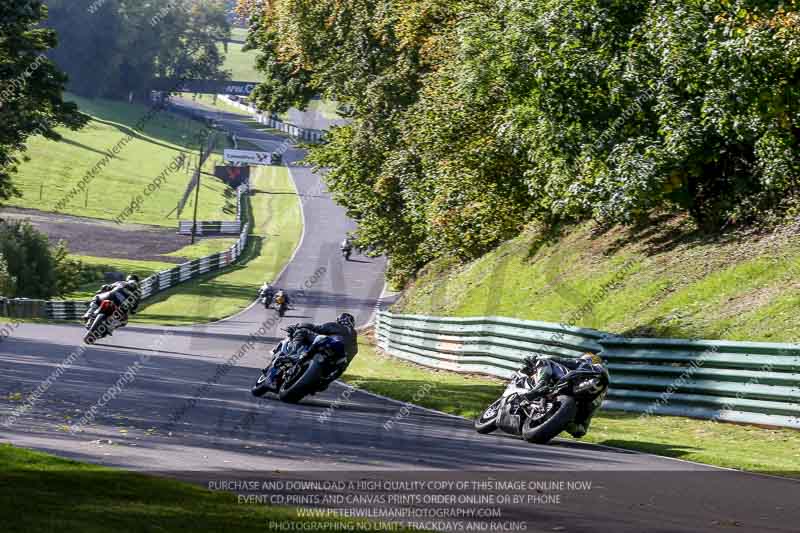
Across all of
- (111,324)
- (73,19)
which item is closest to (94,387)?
(111,324)

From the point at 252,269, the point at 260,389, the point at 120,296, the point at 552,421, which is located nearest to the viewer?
the point at 552,421

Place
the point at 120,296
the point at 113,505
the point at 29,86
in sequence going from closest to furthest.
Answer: the point at 113,505 → the point at 120,296 → the point at 29,86

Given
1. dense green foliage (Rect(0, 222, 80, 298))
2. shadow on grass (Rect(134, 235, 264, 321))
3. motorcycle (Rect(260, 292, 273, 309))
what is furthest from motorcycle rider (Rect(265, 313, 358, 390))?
motorcycle (Rect(260, 292, 273, 309))

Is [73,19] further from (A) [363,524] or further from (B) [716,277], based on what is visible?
(A) [363,524]

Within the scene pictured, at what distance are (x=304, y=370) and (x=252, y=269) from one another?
52.3 m

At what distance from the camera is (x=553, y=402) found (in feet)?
41.1

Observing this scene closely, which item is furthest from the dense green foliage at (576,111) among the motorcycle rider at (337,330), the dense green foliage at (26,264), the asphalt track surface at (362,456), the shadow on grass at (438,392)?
the dense green foliage at (26,264)

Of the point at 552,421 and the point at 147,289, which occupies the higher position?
the point at 552,421

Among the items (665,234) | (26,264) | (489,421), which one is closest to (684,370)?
(489,421)

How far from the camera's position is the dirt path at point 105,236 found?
68.2 metres

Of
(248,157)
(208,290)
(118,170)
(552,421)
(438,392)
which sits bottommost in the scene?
(208,290)

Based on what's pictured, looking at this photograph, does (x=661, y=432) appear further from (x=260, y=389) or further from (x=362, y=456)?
(x=362, y=456)

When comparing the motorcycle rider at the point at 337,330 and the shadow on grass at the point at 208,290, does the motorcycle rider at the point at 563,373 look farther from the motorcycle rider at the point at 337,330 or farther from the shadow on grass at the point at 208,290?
the shadow on grass at the point at 208,290

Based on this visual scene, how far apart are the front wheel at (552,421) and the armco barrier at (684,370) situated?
409 centimetres
